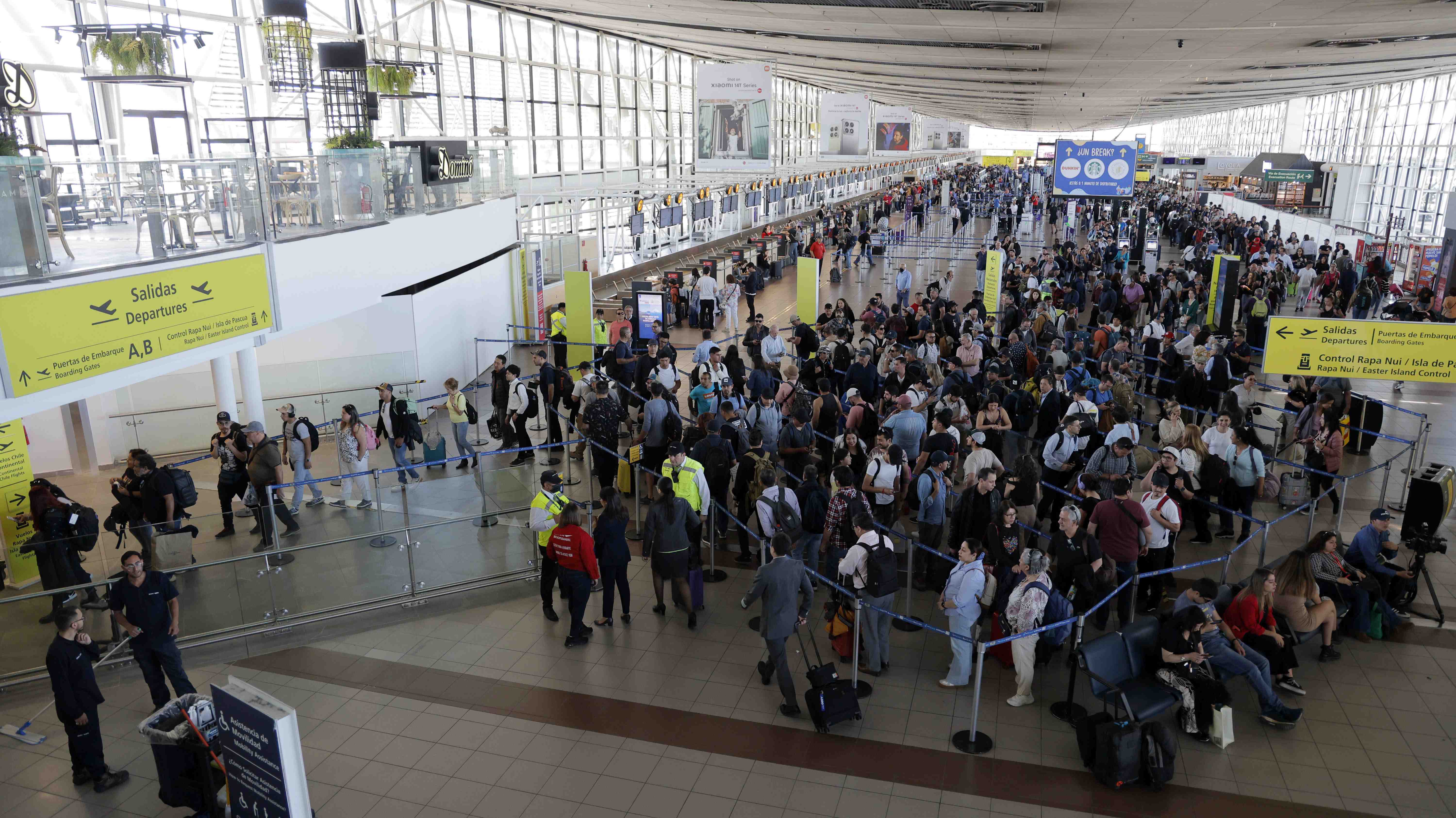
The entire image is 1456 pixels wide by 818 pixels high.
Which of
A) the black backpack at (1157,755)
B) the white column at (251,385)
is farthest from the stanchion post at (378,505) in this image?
the black backpack at (1157,755)

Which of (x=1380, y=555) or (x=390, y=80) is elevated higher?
(x=390, y=80)

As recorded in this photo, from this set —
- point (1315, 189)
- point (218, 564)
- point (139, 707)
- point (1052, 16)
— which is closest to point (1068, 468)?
point (218, 564)

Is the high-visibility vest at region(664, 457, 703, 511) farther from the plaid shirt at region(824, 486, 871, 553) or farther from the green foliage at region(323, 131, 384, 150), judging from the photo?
the green foliage at region(323, 131, 384, 150)

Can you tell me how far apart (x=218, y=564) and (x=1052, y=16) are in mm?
15080

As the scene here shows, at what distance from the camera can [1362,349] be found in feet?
31.9

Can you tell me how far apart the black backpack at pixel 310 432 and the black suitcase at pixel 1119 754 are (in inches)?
322

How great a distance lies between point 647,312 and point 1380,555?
12529mm

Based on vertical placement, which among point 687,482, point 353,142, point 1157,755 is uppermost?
point 353,142

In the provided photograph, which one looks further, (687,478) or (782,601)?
(687,478)

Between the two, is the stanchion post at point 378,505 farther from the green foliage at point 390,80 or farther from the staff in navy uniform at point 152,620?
the green foliage at point 390,80

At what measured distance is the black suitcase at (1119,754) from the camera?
18.9ft

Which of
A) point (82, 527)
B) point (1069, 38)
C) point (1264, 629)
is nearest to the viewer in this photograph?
point (1264, 629)

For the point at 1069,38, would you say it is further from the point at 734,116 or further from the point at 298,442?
the point at 298,442

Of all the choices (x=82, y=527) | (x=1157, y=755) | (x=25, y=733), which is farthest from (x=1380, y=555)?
(x=82, y=527)
